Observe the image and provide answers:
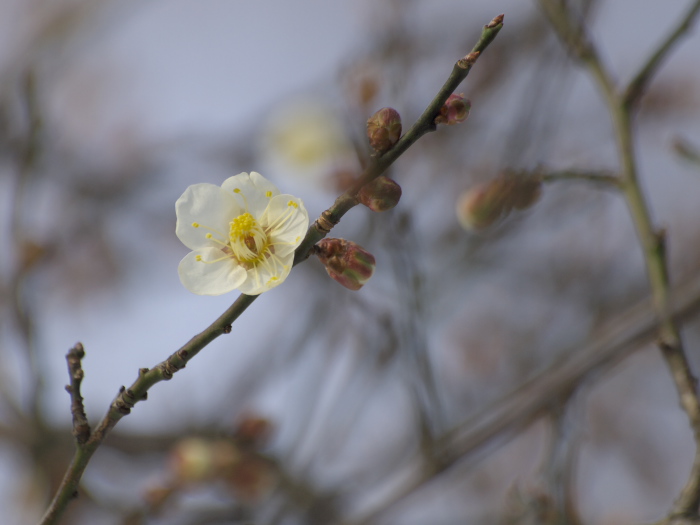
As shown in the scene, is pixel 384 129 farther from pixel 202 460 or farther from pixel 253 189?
pixel 202 460

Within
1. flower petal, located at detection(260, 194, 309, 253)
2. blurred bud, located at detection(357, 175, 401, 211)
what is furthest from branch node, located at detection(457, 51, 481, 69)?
flower petal, located at detection(260, 194, 309, 253)

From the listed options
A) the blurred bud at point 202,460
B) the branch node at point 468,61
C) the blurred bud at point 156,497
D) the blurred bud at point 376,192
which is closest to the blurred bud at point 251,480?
the blurred bud at point 202,460

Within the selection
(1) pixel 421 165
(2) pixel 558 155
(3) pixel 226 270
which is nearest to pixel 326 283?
(1) pixel 421 165

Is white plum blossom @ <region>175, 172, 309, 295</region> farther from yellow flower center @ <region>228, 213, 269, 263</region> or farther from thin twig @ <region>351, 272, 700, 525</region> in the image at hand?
thin twig @ <region>351, 272, 700, 525</region>

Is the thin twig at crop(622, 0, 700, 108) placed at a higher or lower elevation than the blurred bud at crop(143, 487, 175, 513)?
higher

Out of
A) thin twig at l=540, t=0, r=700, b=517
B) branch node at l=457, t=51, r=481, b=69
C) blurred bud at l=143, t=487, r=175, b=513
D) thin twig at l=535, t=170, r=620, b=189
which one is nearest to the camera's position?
branch node at l=457, t=51, r=481, b=69

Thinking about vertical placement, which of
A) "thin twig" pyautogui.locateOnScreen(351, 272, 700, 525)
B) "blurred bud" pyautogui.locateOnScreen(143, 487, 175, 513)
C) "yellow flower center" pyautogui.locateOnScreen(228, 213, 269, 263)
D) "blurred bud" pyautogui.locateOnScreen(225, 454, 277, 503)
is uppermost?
"yellow flower center" pyautogui.locateOnScreen(228, 213, 269, 263)

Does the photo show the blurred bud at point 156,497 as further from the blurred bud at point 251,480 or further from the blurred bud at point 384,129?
the blurred bud at point 384,129
